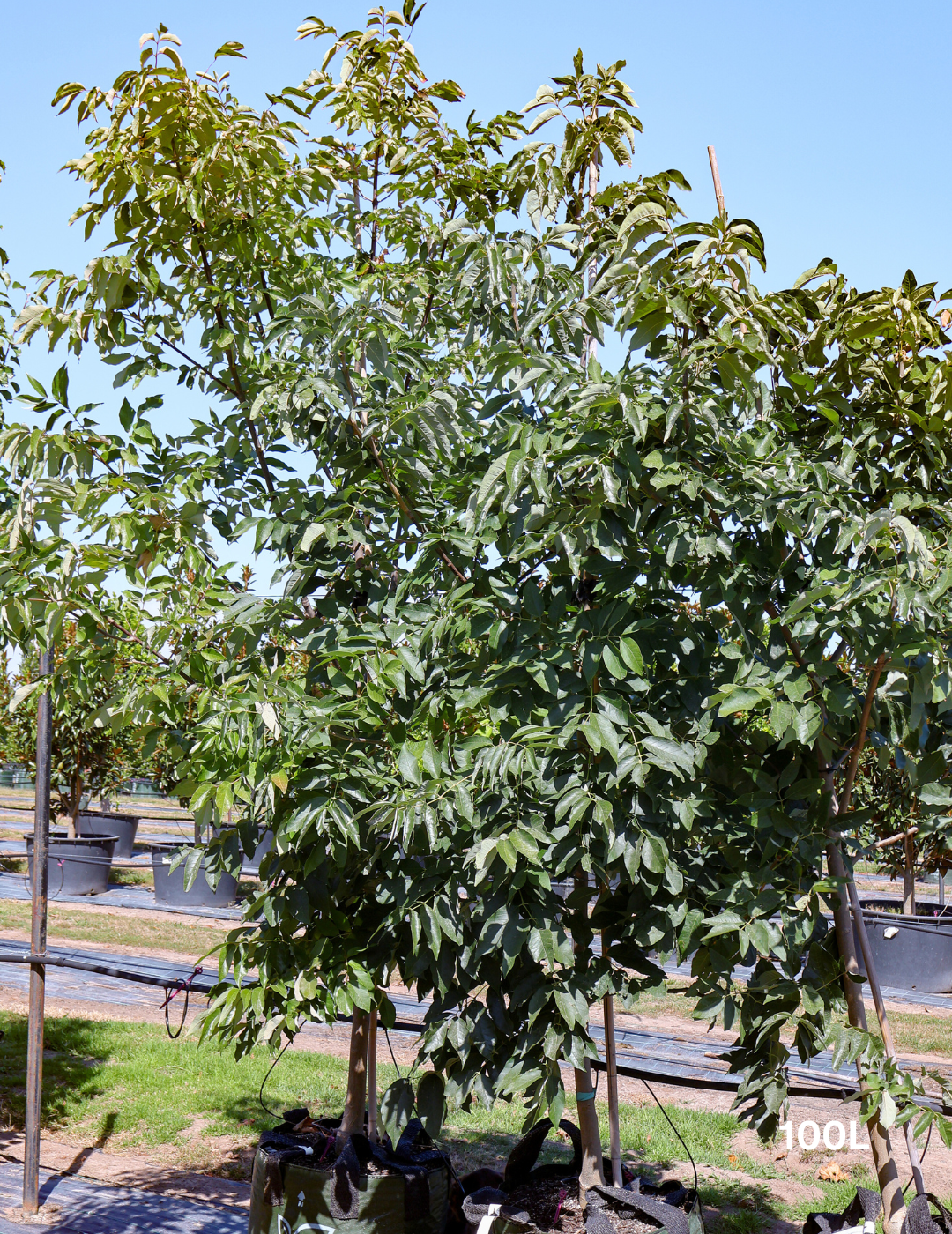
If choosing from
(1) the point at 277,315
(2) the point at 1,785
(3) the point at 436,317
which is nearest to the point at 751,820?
(1) the point at 277,315

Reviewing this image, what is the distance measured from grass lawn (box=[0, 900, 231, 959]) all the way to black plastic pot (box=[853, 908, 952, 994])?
6.22 m

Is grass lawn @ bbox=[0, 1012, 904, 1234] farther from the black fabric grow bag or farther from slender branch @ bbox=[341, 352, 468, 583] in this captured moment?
slender branch @ bbox=[341, 352, 468, 583]

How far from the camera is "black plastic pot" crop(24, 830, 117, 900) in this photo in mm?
12992

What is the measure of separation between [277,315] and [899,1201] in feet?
8.65

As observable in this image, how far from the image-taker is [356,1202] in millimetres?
2936

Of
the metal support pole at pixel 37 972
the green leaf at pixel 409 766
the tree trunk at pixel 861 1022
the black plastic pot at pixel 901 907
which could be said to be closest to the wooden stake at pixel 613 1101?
the tree trunk at pixel 861 1022

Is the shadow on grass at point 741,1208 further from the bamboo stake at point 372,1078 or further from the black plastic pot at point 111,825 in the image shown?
the black plastic pot at point 111,825

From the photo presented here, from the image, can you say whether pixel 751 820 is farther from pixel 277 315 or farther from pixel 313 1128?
pixel 313 1128

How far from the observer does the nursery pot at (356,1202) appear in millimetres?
2932

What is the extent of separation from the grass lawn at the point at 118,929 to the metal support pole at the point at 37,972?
5105 millimetres

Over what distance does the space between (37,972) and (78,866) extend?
9461mm

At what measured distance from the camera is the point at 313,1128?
353cm

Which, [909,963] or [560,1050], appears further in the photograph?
[909,963]

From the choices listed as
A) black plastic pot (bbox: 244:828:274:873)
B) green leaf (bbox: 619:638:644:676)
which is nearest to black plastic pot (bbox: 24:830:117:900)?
black plastic pot (bbox: 244:828:274:873)
